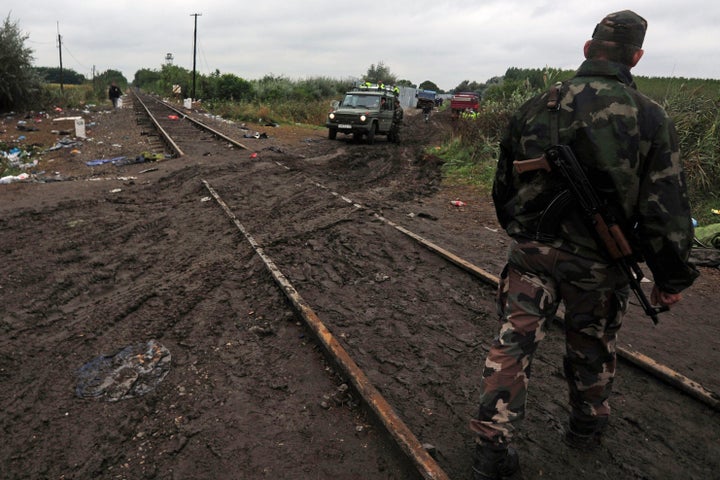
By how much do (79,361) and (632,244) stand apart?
3506 mm

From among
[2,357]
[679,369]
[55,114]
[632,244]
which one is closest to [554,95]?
[632,244]

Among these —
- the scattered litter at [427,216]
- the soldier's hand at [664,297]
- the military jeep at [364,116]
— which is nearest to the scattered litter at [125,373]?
the soldier's hand at [664,297]

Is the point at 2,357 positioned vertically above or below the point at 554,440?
below

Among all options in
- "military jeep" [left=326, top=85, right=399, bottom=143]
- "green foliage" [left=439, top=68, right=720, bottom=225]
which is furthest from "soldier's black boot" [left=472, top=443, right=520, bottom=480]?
"military jeep" [left=326, top=85, right=399, bottom=143]

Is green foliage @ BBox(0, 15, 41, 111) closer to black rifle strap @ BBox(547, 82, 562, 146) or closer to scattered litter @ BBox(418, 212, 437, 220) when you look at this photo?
scattered litter @ BBox(418, 212, 437, 220)

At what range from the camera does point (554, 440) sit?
2420 mm

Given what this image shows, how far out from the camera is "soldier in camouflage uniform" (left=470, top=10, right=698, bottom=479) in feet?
5.72

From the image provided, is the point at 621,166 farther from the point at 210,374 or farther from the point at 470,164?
the point at 470,164

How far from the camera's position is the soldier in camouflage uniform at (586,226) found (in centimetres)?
174

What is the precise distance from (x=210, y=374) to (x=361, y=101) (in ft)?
47.2

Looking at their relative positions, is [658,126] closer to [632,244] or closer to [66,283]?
[632,244]

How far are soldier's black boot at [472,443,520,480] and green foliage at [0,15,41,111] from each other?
85.9 feet

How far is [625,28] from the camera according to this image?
5.94ft

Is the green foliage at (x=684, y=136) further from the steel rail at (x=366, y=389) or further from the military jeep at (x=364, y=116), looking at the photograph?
the steel rail at (x=366, y=389)
